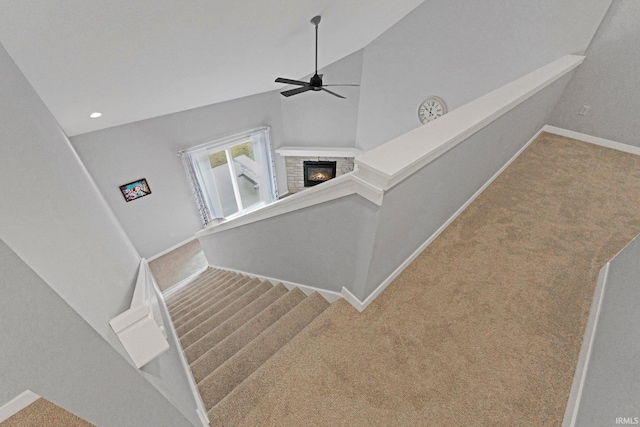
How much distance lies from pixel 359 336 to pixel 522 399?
0.90 metres

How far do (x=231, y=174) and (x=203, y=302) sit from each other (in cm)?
337

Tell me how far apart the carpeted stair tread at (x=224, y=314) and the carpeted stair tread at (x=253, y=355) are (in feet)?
2.77

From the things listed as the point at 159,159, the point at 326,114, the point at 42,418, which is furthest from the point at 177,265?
the point at 326,114

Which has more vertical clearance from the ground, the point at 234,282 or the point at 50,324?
the point at 50,324

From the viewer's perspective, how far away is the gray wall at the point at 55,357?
52 centimetres

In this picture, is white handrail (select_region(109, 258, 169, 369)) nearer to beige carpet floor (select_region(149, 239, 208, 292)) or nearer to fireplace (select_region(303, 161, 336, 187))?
beige carpet floor (select_region(149, 239, 208, 292))

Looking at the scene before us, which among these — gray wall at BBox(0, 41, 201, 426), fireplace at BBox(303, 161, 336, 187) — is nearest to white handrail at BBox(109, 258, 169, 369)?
gray wall at BBox(0, 41, 201, 426)

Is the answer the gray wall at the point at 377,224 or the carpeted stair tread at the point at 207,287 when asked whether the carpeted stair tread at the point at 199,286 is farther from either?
the gray wall at the point at 377,224

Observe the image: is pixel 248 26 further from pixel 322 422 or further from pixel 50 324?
pixel 322 422

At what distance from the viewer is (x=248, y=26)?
A: 97.8 inches

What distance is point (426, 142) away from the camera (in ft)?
4.64

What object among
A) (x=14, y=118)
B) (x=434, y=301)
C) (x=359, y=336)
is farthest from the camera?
(x=434, y=301)

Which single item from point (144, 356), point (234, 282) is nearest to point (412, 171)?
point (144, 356)

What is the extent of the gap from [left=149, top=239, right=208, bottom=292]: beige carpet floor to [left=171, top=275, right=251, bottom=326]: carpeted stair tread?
5.64 ft
